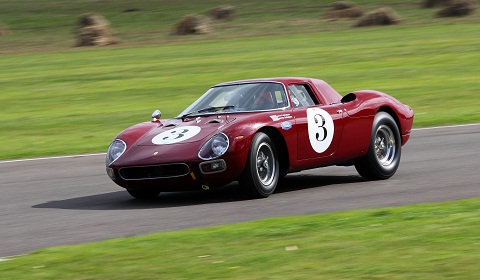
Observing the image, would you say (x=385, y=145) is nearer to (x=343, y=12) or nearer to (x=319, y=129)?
(x=319, y=129)

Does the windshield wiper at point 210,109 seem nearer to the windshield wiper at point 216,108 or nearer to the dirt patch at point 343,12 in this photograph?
the windshield wiper at point 216,108

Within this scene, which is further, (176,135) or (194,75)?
(194,75)

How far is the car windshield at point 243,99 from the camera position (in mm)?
9952

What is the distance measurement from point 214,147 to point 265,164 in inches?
23.5

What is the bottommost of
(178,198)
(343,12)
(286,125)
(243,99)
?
(178,198)

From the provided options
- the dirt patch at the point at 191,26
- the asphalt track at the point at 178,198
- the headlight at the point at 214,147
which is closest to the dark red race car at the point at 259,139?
Answer: the headlight at the point at 214,147

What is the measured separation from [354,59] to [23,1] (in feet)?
103

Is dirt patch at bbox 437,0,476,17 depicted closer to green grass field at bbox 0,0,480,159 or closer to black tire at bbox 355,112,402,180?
green grass field at bbox 0,0,480,159

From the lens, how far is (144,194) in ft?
32.7

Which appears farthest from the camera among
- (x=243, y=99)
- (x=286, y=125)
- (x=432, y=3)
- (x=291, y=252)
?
(x=432, y=3)

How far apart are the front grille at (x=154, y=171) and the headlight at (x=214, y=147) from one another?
20 cm

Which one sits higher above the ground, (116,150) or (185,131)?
(185,131)

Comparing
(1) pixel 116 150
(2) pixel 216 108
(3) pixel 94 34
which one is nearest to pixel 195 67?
(3) pixel 94 34

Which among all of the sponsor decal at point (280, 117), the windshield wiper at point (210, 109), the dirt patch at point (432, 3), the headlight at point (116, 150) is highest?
the dirt patch at point (432, 3)
